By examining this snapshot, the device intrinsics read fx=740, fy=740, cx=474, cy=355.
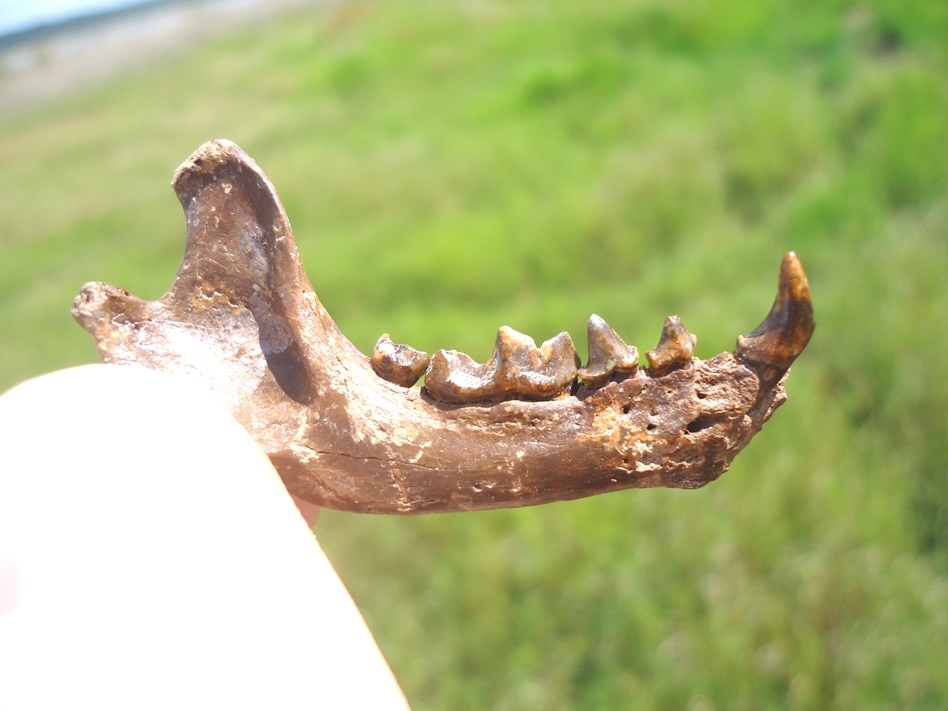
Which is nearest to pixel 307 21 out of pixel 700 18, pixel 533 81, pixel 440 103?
pixel 440 103

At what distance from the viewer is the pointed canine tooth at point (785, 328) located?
1.32 meters

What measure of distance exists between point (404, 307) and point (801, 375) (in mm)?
2846

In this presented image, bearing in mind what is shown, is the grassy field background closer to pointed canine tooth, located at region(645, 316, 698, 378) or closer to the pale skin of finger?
pointed canine tooth, located at region(645, 316, 698, 378)

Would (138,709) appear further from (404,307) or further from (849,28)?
(849,28)

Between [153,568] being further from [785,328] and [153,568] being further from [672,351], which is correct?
[785,328]

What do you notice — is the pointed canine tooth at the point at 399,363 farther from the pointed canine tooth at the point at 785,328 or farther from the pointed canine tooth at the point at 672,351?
the pointed canine tooth at the point at 785,328

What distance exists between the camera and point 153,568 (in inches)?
46.6

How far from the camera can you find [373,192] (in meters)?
6.91

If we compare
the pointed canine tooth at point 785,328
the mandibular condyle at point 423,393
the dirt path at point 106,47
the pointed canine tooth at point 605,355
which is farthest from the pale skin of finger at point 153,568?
the dirt path at point 106,47

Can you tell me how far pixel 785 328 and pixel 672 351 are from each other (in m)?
0.20

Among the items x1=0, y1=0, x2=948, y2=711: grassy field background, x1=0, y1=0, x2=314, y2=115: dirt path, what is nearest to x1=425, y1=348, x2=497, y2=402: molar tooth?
x1=0, y1=0, x2=948, y2=711: grassy field background

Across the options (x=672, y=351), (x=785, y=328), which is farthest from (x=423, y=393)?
(x=785, y=328)

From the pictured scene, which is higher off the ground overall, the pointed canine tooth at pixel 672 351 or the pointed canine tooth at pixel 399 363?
the pointed canine tooth at pixel 399 363

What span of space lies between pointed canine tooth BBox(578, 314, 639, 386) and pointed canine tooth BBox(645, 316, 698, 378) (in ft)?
0.13
